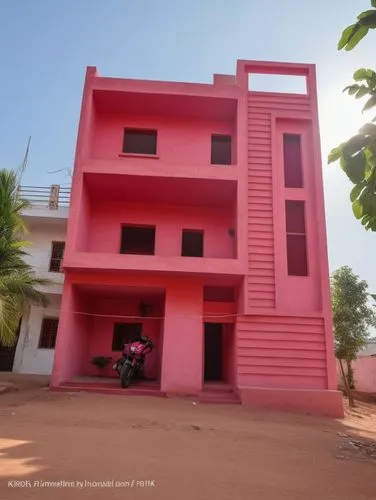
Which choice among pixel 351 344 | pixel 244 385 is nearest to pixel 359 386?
pixel 351 344

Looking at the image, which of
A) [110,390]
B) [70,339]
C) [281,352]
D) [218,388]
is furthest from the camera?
[218,388]

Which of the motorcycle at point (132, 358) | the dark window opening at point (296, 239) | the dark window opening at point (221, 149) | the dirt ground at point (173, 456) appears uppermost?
the dark window opening at point (221, 149)

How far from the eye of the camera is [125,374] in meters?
9.43

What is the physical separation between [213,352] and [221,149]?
22.6ft

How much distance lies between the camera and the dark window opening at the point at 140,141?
39.5ft

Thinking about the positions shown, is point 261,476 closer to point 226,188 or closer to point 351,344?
point 226,188

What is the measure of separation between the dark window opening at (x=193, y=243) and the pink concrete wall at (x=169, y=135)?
7.30 feet

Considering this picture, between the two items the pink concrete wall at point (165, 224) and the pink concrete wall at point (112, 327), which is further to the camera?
the pink concrete wall at point (112, 327)

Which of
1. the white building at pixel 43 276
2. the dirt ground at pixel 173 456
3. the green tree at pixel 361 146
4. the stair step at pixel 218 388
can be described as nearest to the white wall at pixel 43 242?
the white building at pixel 43 276

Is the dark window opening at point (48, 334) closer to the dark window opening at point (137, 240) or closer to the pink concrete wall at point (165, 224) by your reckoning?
the pink concrete wall at point (165, 224)

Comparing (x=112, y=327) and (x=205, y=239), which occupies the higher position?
(x=205, y=239)

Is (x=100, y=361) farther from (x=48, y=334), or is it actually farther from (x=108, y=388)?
(x=48, y=334)

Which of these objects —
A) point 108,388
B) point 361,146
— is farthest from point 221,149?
point 361,146

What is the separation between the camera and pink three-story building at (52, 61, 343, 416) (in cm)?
950
